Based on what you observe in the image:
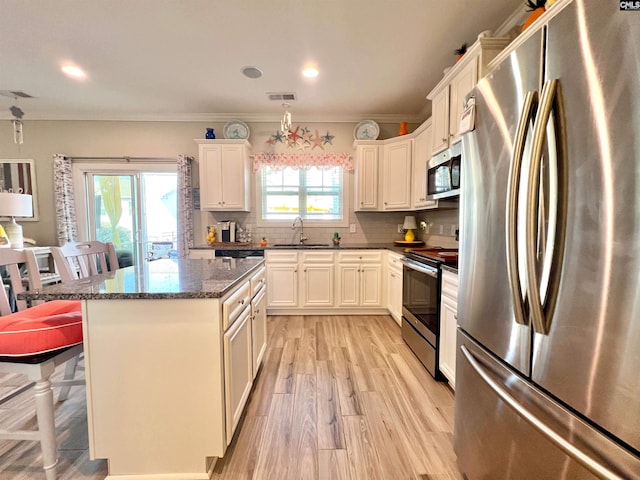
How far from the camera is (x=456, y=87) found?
2.28m

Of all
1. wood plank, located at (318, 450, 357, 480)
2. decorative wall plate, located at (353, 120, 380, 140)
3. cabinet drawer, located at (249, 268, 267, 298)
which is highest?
decorative wall plate, located at (353, 120, 380, 140)

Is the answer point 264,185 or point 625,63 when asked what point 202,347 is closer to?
point 625,63

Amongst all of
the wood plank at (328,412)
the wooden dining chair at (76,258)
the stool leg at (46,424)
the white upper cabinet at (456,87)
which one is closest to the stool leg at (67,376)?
the wooden dining chair at (76,258)

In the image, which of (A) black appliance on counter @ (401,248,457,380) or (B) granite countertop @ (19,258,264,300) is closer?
(B) granite countertop @ (19,258,264,300)

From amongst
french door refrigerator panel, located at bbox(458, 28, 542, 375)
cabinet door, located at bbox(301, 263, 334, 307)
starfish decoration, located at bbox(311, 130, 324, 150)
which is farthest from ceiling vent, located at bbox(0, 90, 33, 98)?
french door refrigerator panel, located at bbox(458, 28, 542, 375)

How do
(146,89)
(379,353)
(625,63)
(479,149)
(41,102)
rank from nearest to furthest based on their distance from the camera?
(625,63), (479,149), (379,353), (146,89), (41,102)

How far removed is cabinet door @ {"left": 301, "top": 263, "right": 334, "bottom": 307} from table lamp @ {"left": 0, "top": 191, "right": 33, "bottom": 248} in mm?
3694

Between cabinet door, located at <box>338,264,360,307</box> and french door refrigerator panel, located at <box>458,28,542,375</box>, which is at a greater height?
french door refrigerator panel, located at <box>458,28,542,375</box>

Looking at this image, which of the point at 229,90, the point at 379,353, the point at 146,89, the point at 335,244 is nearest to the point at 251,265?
the point at 379,353

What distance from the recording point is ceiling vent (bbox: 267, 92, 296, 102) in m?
3.41

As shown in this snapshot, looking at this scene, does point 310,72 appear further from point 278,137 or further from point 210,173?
point 210,173

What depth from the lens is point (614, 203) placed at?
2.18 ft

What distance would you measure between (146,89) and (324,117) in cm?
226

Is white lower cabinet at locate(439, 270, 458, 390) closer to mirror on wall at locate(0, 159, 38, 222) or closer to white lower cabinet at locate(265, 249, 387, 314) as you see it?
white lower cabinet at locate(265, 249, 387, 314)
